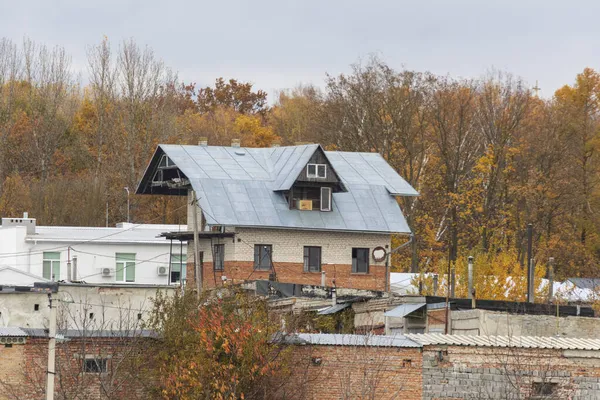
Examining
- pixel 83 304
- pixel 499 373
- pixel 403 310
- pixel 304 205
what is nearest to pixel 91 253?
pixel 304 205

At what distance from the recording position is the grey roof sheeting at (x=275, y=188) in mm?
56531

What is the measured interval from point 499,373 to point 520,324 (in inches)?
282

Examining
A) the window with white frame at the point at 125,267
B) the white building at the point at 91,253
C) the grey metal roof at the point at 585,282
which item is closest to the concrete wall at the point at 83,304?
the white building at the point at 91,253

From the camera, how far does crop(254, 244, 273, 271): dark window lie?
56.6 m

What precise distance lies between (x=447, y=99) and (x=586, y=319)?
3403 cm

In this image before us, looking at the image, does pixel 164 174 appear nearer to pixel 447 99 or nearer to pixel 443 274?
pixel 443 274

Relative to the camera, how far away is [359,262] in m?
58.5

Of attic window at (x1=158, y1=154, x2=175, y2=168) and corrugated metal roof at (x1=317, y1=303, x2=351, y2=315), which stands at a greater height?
attic window at (x1=158, y1=154, x2=175, y2=168)

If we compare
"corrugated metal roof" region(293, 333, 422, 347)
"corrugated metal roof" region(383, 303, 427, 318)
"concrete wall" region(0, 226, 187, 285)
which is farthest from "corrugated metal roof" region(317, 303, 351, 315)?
"concrete wall" region(0, 226, 187, 285)

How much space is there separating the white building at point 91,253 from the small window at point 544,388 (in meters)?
32.9

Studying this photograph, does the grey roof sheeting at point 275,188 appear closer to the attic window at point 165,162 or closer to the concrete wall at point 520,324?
the attic window at point 165,162

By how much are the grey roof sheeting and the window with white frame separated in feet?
17.7

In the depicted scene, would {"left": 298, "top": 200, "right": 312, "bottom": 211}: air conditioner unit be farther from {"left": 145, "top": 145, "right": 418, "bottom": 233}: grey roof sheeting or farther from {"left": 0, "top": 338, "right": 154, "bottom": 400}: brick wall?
{"left": 0, "top": 338, "right": 154, "bottom": 400}: brick wall

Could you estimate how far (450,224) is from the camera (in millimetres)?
71562
